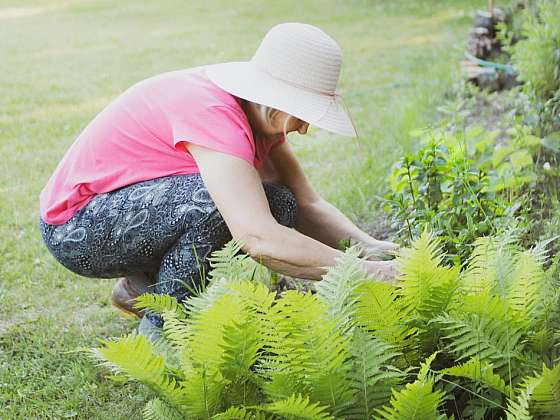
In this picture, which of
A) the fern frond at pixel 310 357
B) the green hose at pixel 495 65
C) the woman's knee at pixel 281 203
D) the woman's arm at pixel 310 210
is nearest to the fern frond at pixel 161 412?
the fern frond at pixel 310 357

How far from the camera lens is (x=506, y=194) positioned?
3.59m

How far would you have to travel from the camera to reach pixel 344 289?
211 centimetres

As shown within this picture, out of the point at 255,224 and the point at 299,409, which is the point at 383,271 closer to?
the point at 255,224

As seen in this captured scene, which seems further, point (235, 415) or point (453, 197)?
point (453, 197)

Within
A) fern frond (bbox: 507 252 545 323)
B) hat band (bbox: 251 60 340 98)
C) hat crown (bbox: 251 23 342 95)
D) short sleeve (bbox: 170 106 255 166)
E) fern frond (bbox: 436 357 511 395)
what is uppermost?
hat crown (bbox: 251 23 342 95)

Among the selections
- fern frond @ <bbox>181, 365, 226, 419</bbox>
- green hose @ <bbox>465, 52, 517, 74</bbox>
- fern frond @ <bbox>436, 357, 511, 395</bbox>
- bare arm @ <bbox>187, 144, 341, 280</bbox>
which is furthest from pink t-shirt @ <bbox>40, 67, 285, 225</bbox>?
green hose @ <bbox>465, 52, 517, 74</bbox>

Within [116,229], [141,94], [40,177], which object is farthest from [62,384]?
[40,177]

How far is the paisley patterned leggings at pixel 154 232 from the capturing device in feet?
9.15

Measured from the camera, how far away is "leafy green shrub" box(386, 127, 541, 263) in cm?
293

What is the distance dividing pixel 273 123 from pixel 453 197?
75 centimetres

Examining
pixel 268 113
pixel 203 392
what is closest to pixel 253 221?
pixel 268 113

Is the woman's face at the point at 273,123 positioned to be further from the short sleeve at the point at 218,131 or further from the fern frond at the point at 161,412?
the fern frond at the point at 161,412

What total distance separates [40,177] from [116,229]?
2.29m

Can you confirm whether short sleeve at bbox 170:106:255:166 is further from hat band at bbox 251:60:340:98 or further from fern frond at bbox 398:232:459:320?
fern frond at bbox 398:232:459:320
